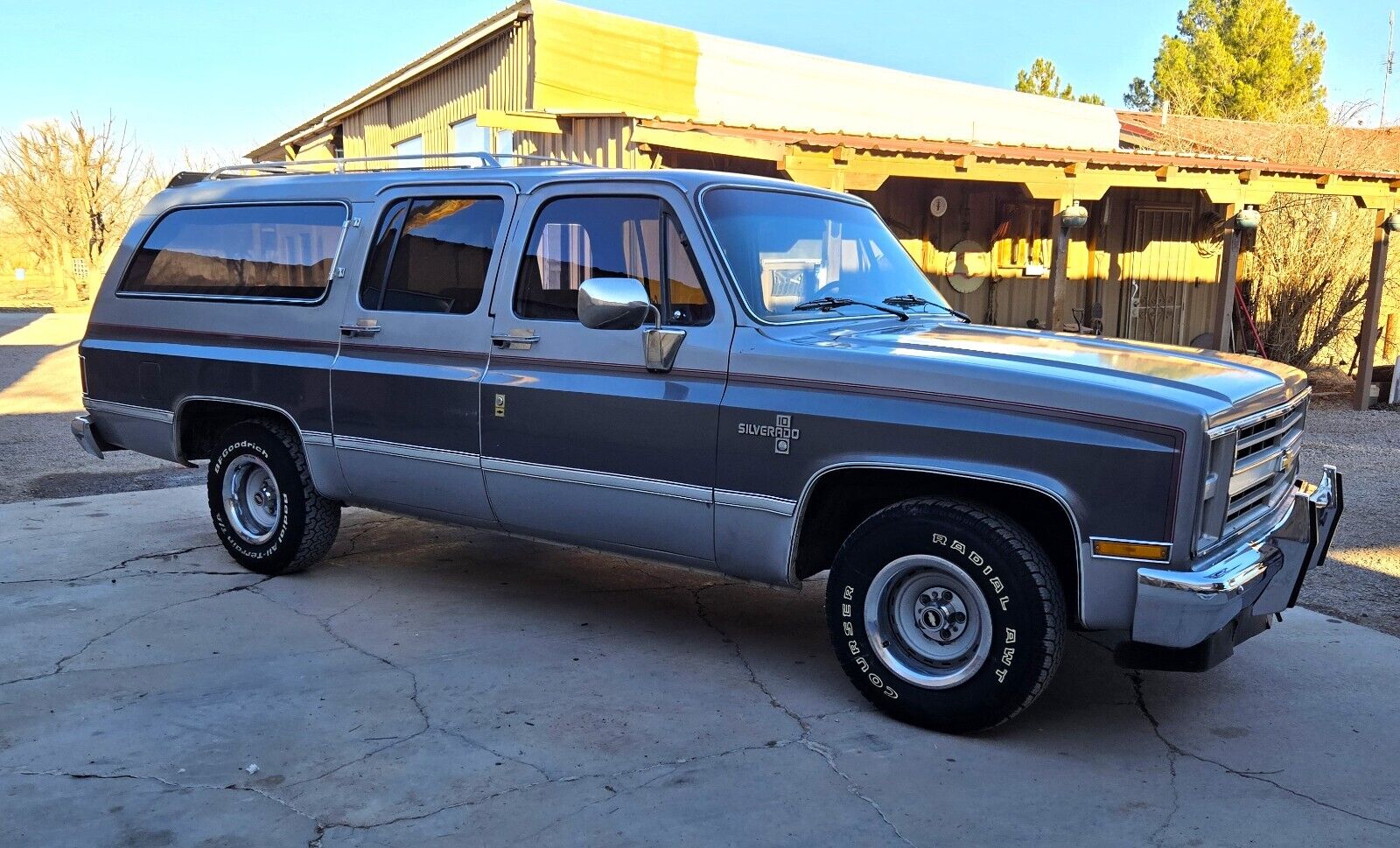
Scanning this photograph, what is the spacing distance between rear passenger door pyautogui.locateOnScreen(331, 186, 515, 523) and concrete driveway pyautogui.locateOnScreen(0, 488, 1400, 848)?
68 cm

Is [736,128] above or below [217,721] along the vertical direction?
above

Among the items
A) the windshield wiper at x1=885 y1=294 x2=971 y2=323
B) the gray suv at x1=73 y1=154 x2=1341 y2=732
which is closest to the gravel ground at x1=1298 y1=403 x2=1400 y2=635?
the gray suv at x1=73 y1=154 x2=1341 y2=732

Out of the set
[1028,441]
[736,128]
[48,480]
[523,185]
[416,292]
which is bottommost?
[48,480]

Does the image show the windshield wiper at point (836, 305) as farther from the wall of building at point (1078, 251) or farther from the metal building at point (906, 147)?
the wall of building at point (1078, 251)

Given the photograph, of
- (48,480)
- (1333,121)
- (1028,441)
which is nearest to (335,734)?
(1028,441)

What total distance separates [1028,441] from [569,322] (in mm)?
1985

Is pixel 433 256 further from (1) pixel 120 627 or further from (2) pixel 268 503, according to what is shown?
(1) pixel 120 627

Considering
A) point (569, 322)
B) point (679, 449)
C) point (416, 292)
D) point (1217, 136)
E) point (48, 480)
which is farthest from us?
point (1217, 136)

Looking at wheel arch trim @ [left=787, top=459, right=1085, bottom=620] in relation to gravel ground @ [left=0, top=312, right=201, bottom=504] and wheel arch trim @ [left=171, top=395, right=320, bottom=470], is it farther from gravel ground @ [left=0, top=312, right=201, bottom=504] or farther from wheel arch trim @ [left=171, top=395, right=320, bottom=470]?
gravel ground @ [left=0, top=312, right=201, bottom=504]

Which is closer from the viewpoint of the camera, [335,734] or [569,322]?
[335,734]

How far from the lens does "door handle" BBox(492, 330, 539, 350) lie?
186 inches

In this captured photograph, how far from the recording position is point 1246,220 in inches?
573

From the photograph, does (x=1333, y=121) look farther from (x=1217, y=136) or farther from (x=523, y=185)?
(x=523, y=185)

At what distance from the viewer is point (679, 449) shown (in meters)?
4.35
